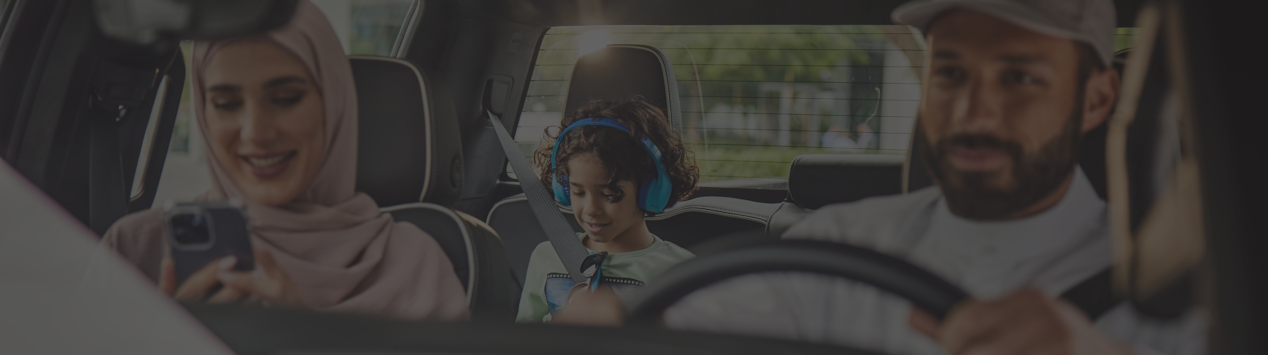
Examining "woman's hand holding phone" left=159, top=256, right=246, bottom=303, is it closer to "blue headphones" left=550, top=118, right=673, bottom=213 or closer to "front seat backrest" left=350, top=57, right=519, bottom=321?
"front seat backrest" left=350, top=57, right=519, bottom=321

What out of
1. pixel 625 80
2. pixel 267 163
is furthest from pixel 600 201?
pixel 267 163

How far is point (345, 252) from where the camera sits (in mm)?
1362

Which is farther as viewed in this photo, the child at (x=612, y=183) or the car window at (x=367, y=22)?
the child at (x=612, y=183)

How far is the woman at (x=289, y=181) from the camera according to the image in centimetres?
121

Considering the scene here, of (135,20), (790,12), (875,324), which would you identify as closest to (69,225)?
(135,20)

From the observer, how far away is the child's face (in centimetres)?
193

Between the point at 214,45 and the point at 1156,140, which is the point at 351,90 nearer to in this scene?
the point at 214,45

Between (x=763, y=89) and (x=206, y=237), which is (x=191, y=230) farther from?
(x=763, y=89)

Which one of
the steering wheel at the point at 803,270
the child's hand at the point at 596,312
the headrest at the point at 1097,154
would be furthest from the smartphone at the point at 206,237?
the headrest at the point at 1097,154

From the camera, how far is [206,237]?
1.18 m

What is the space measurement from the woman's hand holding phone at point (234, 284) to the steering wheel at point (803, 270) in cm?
53

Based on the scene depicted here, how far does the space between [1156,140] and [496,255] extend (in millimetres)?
1083

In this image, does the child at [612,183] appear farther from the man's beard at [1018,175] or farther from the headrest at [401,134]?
the man's beard at [1018,175]

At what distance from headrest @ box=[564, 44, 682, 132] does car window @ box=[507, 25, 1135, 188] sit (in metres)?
0.02
